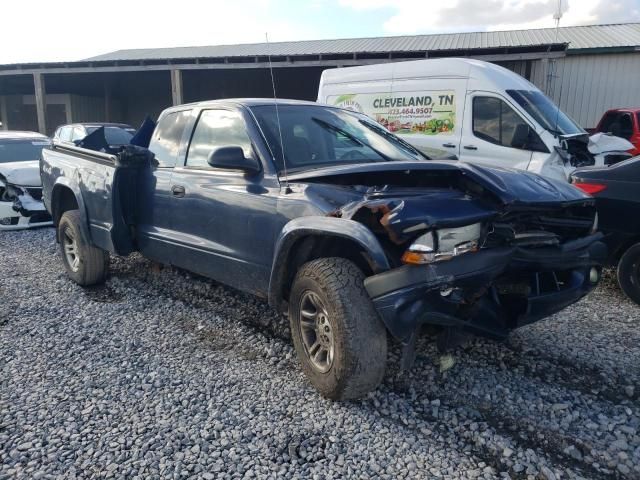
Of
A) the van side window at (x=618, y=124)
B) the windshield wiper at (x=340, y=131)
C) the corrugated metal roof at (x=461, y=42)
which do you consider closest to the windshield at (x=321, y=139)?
the windshield wiper at (x=340, y=131)

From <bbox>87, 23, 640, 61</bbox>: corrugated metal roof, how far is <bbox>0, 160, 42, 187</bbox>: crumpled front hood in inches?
389

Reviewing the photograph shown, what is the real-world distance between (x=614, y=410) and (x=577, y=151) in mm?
5197

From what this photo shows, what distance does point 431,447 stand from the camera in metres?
2.67

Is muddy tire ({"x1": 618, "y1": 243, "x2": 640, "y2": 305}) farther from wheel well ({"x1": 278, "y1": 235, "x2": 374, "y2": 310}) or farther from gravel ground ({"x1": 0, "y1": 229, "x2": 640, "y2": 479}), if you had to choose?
wheel well ({"x1": 278, "y1": 235, "x2": 374, "y2": 310})

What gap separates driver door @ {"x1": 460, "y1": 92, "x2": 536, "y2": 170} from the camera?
7.50m

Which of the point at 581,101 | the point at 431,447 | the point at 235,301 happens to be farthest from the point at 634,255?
the point at 581,101

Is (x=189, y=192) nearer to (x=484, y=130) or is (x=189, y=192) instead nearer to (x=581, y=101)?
(x=484, y=130)

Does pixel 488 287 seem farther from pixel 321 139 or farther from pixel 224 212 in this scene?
pixel 224 212

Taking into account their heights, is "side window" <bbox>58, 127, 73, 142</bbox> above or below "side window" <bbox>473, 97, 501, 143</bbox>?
below

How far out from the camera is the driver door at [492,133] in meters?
7.50

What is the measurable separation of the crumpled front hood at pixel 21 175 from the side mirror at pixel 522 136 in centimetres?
688

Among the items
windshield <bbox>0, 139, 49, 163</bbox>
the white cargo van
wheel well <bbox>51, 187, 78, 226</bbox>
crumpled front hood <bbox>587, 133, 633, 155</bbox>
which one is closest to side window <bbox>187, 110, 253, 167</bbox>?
wheel well <bbox>51, 187, 78, 226</bbox>

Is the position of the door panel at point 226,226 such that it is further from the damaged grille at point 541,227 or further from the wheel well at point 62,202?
the wheel well at point 62,202

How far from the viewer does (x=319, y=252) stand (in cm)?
327
